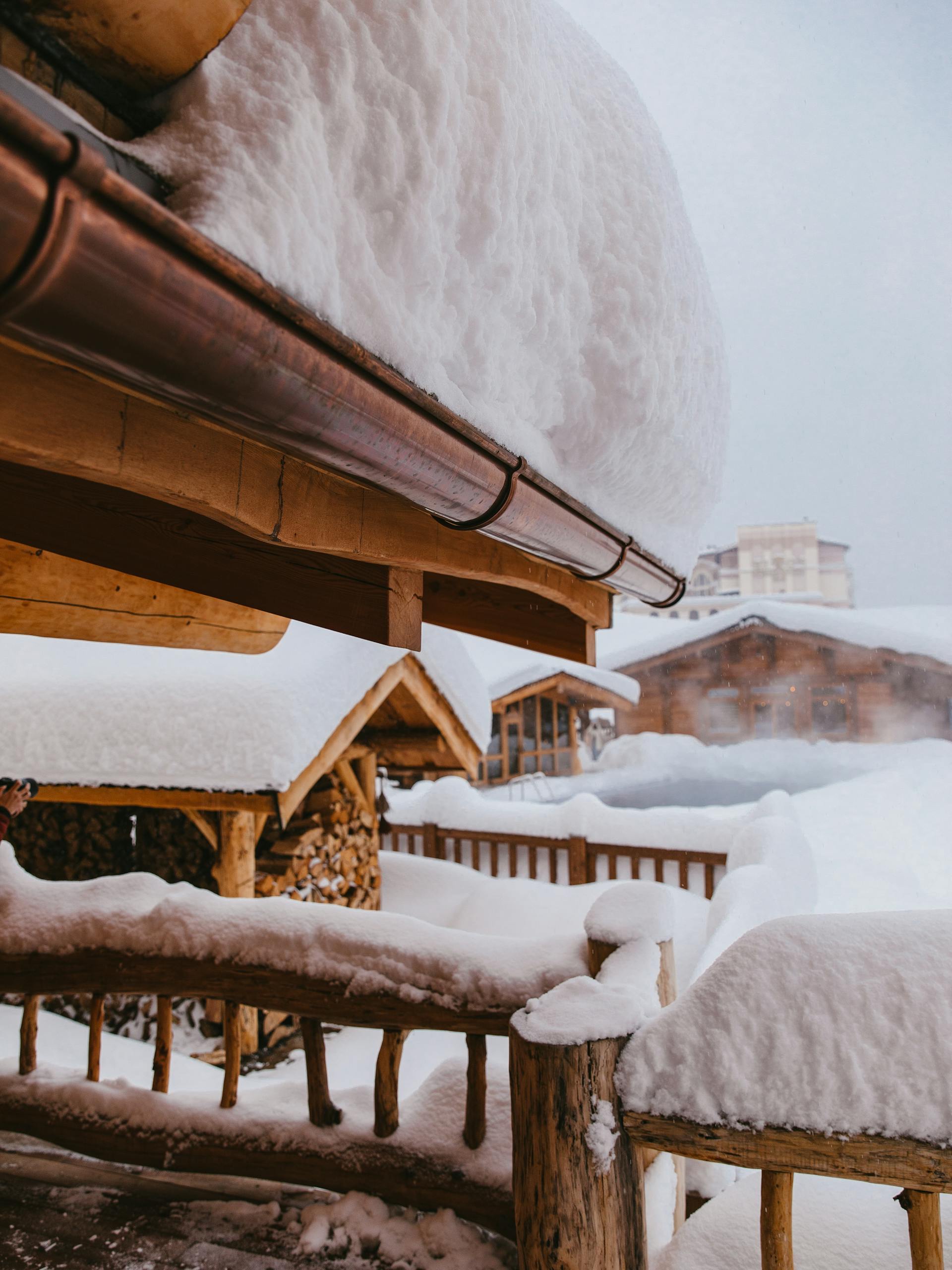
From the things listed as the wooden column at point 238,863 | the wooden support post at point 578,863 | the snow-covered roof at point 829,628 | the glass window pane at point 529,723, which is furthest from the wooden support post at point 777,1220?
the snow-covered roof at point 829,628

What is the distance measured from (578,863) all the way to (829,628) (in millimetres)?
13527

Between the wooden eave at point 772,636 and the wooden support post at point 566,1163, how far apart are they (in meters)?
18.0

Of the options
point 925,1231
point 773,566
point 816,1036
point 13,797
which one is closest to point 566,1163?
point 816,1036

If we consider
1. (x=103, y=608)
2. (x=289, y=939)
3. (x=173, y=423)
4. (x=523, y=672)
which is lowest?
(x=289, y=939)

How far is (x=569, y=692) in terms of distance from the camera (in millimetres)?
17281

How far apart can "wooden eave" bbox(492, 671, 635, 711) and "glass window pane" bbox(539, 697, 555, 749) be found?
19.3 inches

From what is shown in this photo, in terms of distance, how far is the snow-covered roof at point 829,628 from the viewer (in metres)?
16.6

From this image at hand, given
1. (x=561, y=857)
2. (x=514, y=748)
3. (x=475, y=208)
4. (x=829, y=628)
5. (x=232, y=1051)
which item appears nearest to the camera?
(x=475, y=208)

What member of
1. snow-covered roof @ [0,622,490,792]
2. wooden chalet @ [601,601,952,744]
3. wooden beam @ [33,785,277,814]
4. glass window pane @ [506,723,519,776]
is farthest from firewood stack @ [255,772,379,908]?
wooden chalet @ [601,601,952,744]

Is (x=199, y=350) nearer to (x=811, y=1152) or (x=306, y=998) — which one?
(x=811, y=1152)

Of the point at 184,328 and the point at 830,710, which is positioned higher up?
the point at 830,710

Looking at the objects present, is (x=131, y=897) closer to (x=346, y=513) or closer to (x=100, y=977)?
(x=100, y=977)

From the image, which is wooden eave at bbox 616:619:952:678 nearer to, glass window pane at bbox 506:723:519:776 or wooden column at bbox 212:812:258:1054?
glass window pane at bbox 506:723:519:776

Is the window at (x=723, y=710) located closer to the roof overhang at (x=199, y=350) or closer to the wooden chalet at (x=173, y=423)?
Result: the wooden chalet at (x=173, y=423)
